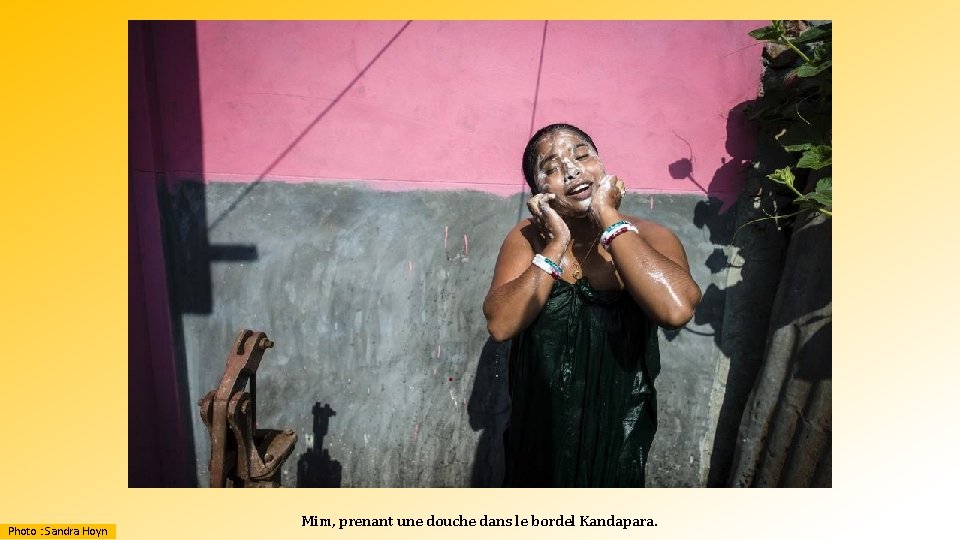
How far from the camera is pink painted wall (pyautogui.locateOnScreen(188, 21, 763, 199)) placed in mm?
3158

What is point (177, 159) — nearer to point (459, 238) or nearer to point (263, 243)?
point (263, 243)

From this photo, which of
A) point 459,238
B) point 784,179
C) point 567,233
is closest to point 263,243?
point 459,238

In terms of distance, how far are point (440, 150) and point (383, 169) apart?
0.31 m

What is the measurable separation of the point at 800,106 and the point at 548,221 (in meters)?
1.62

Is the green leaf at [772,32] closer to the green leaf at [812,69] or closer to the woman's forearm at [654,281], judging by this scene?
the green leaf at [812,69]

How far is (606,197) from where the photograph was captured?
7.20 ft

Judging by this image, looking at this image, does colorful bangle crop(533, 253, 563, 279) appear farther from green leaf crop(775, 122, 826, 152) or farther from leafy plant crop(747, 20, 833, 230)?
green leaf crop(775, 122, 826, 152)

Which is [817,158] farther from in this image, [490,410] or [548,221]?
[490,410]

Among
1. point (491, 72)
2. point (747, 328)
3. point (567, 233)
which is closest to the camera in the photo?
point (567, 233)

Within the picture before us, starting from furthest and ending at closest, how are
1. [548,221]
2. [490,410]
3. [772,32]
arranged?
[490,410]
[772,32]
[548,221]

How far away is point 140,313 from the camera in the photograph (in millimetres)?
3297

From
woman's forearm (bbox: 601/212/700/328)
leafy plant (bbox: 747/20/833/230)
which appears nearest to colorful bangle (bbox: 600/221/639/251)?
woman's forearm (bbox: 601/212/700/328)

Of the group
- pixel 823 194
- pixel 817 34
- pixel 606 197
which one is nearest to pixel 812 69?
pixel 817 34

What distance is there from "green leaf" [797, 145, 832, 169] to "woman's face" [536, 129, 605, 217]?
43.1 inches
